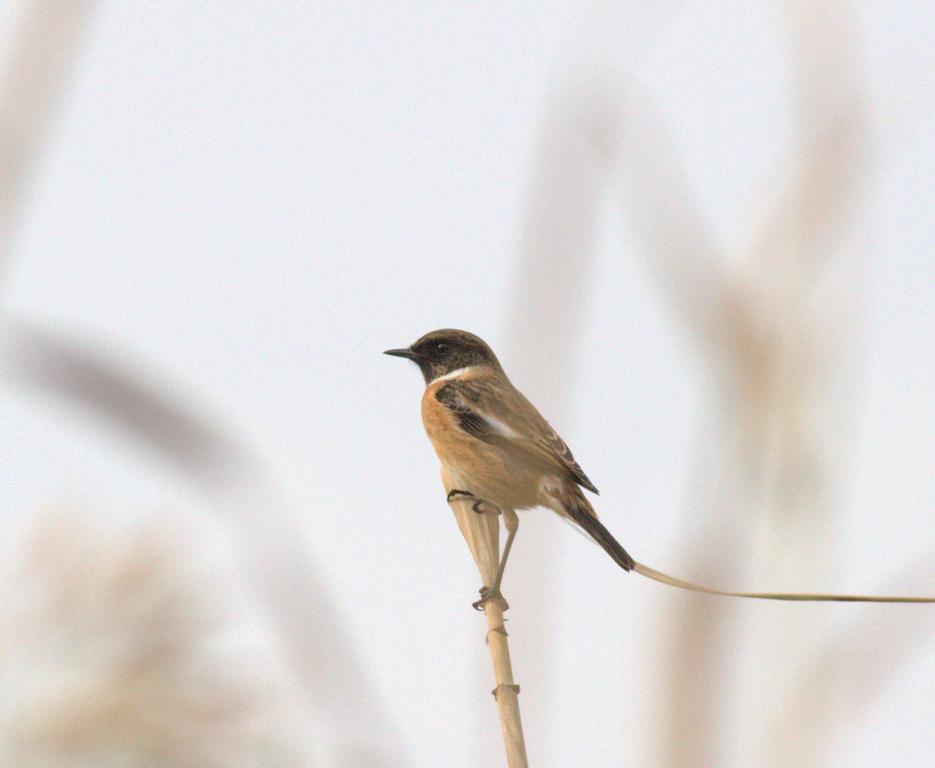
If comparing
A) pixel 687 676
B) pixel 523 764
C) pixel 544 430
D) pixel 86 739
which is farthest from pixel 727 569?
pixel 544 430

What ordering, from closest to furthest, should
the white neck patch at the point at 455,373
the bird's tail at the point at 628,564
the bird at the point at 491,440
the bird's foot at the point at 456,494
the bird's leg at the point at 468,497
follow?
the bird's tail at the point at 628,564, the bird's leg at the point at 468,497, the bird's foot at the point at 456,494, the bird at the point at 491,440, the white neck patch at the point at 455,373

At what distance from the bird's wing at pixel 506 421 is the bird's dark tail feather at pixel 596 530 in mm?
113

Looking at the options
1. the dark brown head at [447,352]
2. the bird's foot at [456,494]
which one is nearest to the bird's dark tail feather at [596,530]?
the bird's foot at [456,494]

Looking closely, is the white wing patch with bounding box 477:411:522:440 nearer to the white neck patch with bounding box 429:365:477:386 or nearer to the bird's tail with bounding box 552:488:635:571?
the bird's tail with bounding box 552:488:635:571

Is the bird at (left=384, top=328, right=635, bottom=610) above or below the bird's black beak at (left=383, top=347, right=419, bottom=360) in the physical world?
below

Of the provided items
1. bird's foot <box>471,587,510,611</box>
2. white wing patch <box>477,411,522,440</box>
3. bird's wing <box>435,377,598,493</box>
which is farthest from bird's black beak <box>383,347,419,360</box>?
bird's foot <box>471,587,510,611</box>

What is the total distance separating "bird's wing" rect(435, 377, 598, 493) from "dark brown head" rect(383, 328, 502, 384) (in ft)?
1.00

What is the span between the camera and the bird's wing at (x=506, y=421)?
157 inches

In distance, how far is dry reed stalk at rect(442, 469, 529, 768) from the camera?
1.71 meters

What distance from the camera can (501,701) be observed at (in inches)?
70.6

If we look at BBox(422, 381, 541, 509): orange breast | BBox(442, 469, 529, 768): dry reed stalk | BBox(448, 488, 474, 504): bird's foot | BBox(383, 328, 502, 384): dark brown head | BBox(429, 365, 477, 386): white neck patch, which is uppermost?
BBox(383, 328, 502, 384): dark brown head

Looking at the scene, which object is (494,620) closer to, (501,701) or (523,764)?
(501,701)

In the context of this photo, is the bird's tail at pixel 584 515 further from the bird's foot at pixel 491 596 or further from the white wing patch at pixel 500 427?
the bird's foot at pixel 491 596

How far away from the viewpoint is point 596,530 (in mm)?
3699
